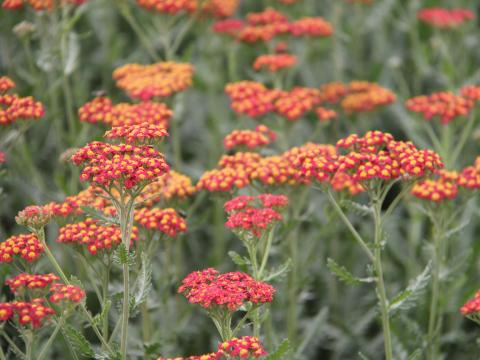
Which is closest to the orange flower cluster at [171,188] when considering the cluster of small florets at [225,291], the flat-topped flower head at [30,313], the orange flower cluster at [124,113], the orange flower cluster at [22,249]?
the orange flower cluster at [124,113]

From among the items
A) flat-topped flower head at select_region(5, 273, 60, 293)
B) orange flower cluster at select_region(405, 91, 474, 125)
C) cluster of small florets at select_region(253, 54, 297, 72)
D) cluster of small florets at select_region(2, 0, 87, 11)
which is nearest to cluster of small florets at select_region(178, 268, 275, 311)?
flat-topped flower head at select_region(5, 273, 60, 293)

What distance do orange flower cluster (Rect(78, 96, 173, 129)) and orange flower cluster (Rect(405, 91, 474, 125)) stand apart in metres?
2.40

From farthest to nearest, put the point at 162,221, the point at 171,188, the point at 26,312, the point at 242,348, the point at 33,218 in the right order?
the point at 171,188, the point at 162,221, the point at 33,218, the point at 26,312, the point at 242,348

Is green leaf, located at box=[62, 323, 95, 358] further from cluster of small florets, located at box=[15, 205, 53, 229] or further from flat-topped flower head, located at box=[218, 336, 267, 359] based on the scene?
flat-topped flower head, located at box=[218, 336, 267, 359]

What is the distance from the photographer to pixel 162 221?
554 centimetres

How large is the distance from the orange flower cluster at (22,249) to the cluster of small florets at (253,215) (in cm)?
128

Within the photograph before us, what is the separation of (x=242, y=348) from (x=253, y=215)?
4.06 feet

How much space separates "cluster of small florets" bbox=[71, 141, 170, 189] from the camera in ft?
15.3

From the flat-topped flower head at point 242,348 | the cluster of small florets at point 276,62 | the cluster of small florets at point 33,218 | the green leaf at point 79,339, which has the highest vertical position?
the cluster of small florets at point 276,62

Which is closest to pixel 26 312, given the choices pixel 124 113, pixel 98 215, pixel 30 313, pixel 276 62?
pixel 30 313

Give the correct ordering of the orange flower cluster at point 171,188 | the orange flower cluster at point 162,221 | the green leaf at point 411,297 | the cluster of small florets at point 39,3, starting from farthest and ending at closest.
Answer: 1. the cluster of small florets at point 39,3
2. the orange flower cluster at point 171,188
3. the orange flower cluster at point 162,221
4. the green leaf at point 411,297

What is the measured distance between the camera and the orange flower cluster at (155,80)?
6.83 m

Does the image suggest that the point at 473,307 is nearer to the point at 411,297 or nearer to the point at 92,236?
the point at 411,297

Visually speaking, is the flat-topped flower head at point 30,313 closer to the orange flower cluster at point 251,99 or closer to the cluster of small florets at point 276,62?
the orange flower cluster at point 251,99
